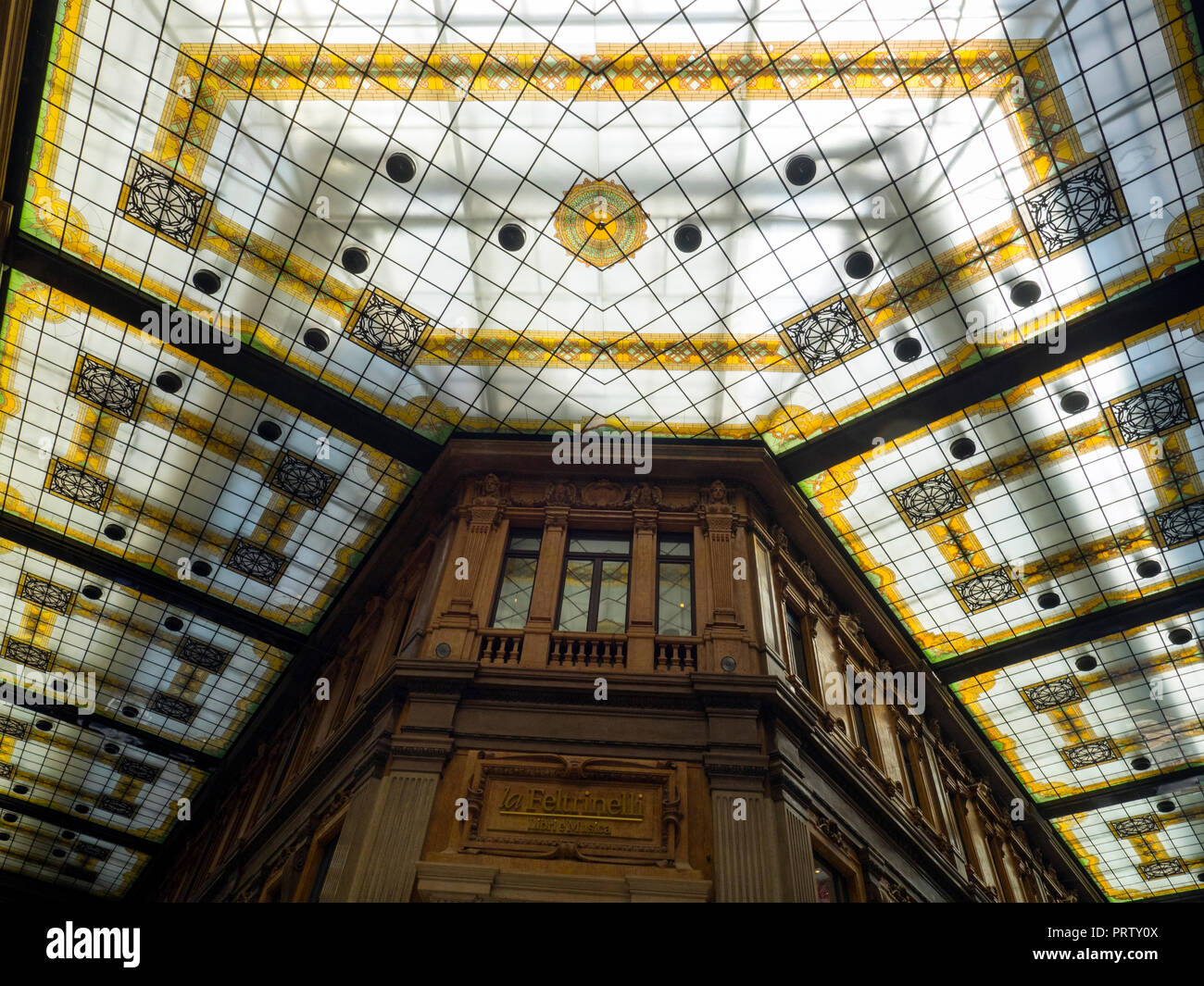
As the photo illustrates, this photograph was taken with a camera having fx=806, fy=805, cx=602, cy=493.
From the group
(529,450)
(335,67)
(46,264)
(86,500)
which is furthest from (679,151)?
(86,500)

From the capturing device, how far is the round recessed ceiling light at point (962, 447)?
11789 millimetres

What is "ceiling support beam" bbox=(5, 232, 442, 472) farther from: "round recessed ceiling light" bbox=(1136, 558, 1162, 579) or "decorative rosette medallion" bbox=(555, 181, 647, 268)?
"round recessed ceiling light" bbox=(1136, 558, 1162, 579)

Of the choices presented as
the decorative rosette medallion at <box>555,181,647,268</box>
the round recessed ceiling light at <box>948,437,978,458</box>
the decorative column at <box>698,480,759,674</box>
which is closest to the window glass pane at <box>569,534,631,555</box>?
the decorative column at <box>698,480,759,674</box>

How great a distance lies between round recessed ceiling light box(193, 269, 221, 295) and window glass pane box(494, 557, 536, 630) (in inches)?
211

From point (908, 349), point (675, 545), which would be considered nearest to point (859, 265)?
point (908, 349)

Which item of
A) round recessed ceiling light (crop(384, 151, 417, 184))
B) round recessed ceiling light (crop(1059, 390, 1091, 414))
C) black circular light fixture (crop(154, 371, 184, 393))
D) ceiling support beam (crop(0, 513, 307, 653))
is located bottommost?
ceiling support beam (crop(0, 513, 307, 653))

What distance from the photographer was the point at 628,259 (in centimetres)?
1023

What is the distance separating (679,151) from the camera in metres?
9.34

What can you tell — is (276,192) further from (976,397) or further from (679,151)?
(976,397)

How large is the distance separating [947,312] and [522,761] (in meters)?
7.64

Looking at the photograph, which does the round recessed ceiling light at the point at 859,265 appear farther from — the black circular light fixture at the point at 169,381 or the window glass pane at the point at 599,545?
the black circular light fixture at the point at 169,381

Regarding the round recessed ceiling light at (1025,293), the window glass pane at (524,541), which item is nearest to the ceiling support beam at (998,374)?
the round recessed ceiling light at (1025,293)

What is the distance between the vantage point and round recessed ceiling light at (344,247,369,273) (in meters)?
10.3

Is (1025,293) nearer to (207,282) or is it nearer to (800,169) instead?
(800,169)
